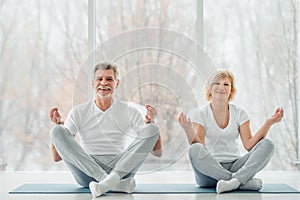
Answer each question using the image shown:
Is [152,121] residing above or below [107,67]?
below

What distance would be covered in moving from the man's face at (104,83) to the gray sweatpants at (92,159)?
31 centimetres

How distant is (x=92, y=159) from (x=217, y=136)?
0.74 meters

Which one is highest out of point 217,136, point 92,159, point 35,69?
point 35,69

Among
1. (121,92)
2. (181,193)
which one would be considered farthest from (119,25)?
(181,193)

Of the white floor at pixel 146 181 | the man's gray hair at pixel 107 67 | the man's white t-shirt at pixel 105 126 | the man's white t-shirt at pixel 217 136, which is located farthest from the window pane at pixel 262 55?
the man's white t-shirt at pixel 105 126

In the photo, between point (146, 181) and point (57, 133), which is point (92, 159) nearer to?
point (57, 133)

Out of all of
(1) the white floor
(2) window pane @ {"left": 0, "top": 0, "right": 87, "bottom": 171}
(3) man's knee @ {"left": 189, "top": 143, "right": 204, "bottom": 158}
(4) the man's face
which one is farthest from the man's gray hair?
(2) window pane @ {"left": 0, "top": 0, "right": 87, "bottom": 171}

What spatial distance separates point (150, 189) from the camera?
10.3ft

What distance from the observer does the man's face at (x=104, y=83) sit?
3.17m

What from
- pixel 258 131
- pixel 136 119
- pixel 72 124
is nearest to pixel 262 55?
pixel 258 131

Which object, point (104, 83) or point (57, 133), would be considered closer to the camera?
point (57, 133)

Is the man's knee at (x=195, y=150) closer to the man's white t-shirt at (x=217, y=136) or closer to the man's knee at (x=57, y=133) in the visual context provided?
the man's white t-shirt at (x=217, y=136)

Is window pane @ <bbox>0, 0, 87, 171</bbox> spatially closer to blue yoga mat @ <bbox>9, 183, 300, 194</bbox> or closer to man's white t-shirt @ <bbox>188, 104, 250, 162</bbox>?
blue yoga mat @ <bbox>9, 183, 300, 194</bbox>

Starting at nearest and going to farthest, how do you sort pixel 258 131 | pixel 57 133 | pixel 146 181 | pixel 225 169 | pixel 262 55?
pixel 57 133
pixel 225 169
pixel 258 131
pixel 146 181
pixel 262 55
